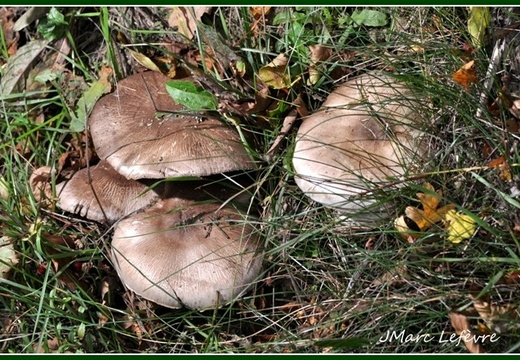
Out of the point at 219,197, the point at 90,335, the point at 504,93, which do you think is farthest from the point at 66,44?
the point at 504,93

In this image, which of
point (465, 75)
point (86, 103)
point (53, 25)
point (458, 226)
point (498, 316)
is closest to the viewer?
point (498, 316)

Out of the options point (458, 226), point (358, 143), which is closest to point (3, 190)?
point (358, 143)

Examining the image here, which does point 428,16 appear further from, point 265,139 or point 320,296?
point 320,296

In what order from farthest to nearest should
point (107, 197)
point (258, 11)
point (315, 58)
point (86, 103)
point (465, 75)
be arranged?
1. point (86, 103)
2. point (258, 11)
3. point (315, 58)
4. point (107, 197)
5. point (465, 75)

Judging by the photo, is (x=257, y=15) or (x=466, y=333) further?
(x=257, y=15)

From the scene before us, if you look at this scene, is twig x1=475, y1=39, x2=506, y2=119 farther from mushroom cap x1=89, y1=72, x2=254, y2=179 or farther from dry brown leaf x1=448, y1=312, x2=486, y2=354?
mushroom cap x1=89, y1=72, x2=254, y2=179

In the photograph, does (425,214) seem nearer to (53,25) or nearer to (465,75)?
(465,75)

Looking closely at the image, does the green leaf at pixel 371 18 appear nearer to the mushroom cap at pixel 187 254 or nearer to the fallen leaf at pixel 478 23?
the fallen leaf at pixel 478 23
